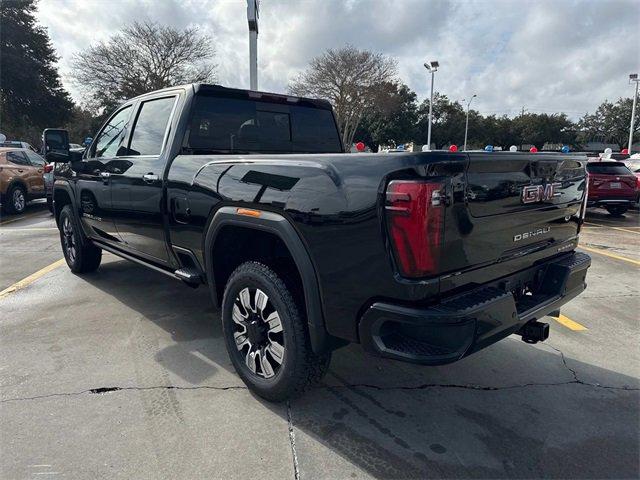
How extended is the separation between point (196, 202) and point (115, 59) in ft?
120

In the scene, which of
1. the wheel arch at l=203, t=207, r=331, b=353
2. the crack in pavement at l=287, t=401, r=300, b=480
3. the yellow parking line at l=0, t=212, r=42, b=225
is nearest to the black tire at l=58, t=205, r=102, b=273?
the wheel arch at l=203, t=207, r=331, b=353

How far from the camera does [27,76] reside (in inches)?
1393

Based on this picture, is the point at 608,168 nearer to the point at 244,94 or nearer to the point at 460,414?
the point at 244,94

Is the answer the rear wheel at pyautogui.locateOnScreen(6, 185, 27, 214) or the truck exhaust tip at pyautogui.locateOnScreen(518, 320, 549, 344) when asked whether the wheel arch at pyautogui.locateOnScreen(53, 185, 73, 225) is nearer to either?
the truck exhaust tip at pyautogui.locateOnScreen(518, 320, 549, 344)

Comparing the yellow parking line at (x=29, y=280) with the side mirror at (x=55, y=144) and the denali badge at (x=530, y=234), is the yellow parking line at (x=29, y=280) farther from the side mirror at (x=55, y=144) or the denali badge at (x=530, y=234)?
the denali badge at (x=530, y=234)

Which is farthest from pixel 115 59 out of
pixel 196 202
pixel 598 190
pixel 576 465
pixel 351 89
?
pixel 576 465

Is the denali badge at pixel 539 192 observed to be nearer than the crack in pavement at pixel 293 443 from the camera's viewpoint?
No

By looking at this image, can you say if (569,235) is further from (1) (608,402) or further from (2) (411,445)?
(2) (411,445)

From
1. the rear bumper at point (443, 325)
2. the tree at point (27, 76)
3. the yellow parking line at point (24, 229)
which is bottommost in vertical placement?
the yellow parking line at point (24, 229)

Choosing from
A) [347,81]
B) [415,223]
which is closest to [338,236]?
[415,223]

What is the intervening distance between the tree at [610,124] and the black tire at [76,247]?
70.3 m

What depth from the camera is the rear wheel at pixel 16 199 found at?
11.2 meters

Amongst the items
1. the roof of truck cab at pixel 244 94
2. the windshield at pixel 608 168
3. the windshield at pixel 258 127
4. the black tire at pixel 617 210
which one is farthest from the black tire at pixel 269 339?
the black tire at pixel 617 210

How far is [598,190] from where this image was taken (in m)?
11.6
